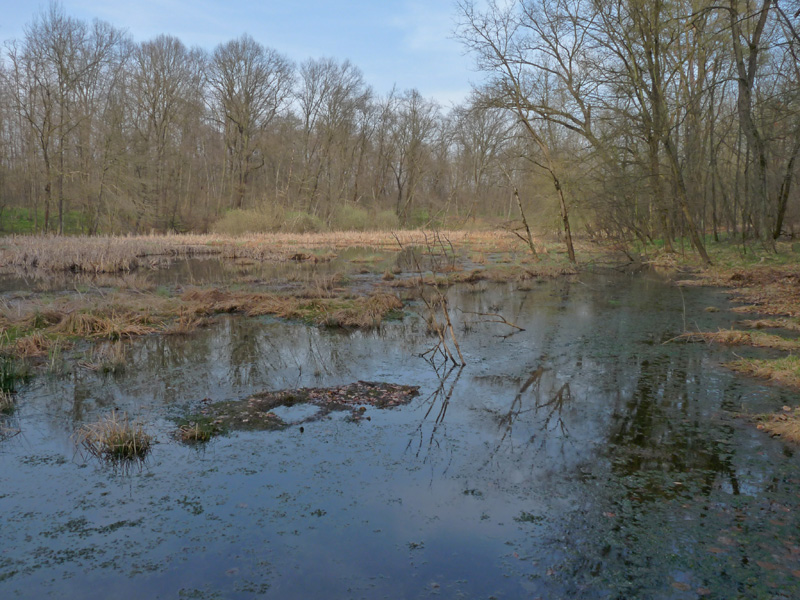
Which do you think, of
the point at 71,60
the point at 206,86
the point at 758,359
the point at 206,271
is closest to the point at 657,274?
the point at 758,359

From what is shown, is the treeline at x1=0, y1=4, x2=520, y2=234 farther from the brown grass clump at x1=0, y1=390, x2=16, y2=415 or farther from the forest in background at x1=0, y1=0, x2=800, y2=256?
the brown grass clump at x1=0, y1=390, x2=16, y2=415

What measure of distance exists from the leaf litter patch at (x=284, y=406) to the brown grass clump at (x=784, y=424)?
3.37m

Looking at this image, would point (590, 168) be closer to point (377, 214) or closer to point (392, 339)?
point (392, 339)

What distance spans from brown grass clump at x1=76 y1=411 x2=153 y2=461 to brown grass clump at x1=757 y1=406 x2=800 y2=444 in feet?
17.9

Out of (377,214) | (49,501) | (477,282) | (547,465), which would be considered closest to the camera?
(49,501)

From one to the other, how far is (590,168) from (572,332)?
12.8 meters

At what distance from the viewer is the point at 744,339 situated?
8195 millimetres

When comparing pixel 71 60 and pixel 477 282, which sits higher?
pixel 71 60

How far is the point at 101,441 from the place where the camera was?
4.75 meters

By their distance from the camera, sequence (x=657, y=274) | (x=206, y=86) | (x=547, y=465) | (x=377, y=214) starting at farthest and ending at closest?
1. (x=377, y=214)
2. (x=206, y=86)
3. (x=657, y=274)
4. (x=547, y=465)

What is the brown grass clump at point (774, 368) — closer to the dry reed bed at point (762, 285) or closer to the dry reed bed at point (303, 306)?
the dry reed bed at point (762, 285)

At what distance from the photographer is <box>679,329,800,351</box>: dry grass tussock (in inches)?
308

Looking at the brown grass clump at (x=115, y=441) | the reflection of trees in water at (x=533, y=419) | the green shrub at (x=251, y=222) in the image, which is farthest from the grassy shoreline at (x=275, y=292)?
the green shrub at (x=251, y=222)

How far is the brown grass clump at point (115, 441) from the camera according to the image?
4676mm
